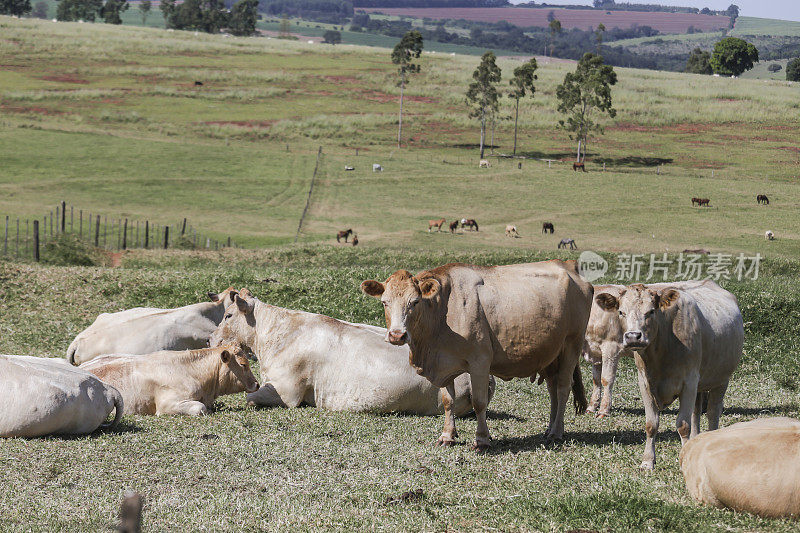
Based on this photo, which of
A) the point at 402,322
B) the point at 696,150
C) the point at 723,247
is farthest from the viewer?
the point at 696,150

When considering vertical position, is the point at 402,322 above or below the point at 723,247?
above

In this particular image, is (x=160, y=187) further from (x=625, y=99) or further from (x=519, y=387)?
(x=625, y=99)

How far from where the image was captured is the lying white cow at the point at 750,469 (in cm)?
806

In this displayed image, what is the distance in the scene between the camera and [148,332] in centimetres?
Result: 1705

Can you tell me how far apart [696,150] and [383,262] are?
75.3 m

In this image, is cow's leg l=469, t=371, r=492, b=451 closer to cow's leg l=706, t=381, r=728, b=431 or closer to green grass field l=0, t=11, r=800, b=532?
green grass field l=0, t=11, r=800, b=532

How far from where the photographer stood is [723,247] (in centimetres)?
5369

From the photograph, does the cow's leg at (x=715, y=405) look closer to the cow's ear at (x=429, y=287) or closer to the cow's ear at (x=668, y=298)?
the cow's ear at (x=668, y=298)

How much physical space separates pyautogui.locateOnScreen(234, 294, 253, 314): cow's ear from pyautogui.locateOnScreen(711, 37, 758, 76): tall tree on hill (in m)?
196

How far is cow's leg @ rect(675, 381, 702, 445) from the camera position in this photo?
10.7 meters

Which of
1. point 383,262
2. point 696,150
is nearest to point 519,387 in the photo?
point 383,262

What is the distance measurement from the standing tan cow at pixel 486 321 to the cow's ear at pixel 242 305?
14.2 feet

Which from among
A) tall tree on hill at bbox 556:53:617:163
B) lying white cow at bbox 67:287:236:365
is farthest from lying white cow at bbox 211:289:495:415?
tall tree on hill at bbox 556:53:617:163

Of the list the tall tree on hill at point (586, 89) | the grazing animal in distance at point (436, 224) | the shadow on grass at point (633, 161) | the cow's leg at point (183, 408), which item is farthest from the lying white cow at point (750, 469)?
the tall tree on hill at point (586, 89)
